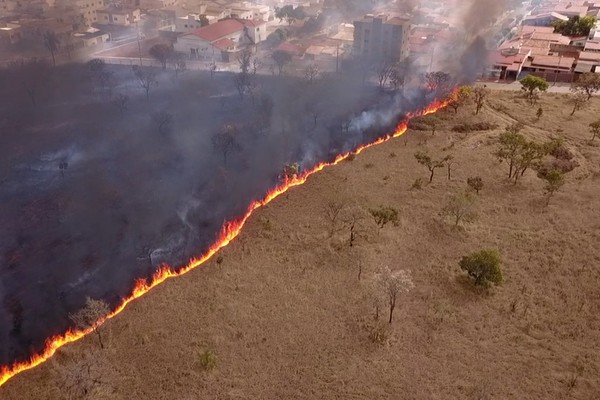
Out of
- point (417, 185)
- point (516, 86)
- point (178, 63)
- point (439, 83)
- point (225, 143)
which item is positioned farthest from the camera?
point (178, 63)

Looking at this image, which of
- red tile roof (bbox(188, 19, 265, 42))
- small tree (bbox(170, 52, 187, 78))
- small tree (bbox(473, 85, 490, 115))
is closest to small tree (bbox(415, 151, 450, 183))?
small tree (bbox(473, 85, 490, 115))

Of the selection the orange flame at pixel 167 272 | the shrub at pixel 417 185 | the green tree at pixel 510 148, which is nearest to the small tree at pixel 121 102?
the orange flame at pixel 167 272

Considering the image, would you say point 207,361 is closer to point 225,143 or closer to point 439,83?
point 225,143

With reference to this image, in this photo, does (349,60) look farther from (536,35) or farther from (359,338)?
(359,338)

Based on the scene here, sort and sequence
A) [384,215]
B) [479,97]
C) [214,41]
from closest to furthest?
[384,215]
[479,97]
[214,41]

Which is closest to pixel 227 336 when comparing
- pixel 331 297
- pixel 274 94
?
pixel 331 297

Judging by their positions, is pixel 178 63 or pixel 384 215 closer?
pixel 384 215

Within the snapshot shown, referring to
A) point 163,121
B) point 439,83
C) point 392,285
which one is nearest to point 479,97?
point 439,83
